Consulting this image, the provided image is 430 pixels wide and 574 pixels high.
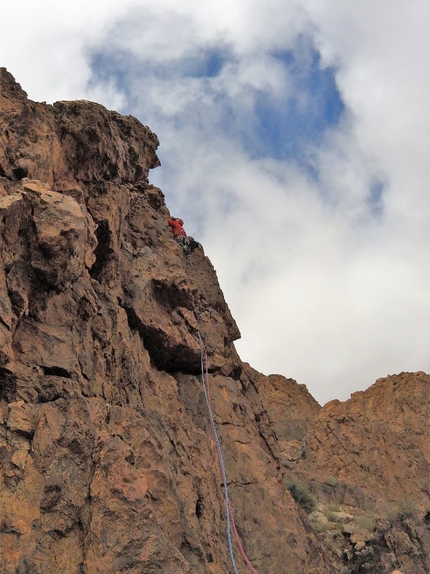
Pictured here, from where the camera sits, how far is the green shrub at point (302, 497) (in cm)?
1778

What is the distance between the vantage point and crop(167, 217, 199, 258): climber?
47.2ft

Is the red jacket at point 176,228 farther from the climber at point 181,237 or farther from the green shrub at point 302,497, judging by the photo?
the green shrub at point 302,497

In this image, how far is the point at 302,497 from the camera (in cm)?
1819

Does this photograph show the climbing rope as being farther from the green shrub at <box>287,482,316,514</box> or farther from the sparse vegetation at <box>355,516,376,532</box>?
the sparse vegetation at <box>355,516,376,532</box>

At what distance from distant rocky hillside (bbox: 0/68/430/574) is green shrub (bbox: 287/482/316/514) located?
767 millimetres

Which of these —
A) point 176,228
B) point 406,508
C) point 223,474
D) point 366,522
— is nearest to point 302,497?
point 366,522

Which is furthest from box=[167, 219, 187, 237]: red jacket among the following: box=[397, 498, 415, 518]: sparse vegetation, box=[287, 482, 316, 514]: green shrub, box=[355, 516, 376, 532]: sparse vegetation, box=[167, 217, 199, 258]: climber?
box=[397, 498, 415, 518]: sparse vegetation

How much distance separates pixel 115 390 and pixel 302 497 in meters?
12.8

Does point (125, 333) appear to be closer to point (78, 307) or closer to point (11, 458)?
point (78, 307)

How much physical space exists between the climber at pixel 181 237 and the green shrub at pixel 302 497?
9.61m

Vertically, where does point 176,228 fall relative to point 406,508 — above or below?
above

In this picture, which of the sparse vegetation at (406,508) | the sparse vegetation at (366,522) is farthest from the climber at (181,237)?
the sparse vegetation at (406,508)

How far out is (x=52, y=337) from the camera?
7.25 meters

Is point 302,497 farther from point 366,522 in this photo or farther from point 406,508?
point 406,508
